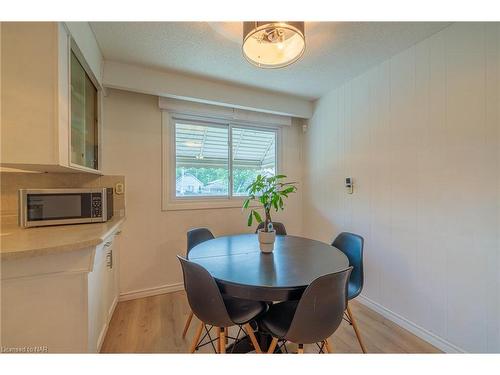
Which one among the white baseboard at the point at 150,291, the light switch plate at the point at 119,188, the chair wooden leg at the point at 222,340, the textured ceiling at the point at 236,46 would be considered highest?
the textured ceiling at the point at 236,46

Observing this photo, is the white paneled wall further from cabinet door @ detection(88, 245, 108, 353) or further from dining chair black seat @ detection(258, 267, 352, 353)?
cabinet door @ detection(88, 245, 108, 353)

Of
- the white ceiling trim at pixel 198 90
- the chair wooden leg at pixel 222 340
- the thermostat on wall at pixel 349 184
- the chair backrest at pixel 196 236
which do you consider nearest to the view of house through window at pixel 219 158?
the white ceiling trim at pixel 198 90

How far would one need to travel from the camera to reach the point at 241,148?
119 inches

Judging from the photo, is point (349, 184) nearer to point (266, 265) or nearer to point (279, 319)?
point (266, 265)

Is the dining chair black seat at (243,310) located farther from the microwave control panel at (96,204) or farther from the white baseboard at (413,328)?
the white baseboard at (413,328)

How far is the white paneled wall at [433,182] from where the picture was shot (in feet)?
4.70

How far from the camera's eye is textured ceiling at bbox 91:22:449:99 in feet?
5.31

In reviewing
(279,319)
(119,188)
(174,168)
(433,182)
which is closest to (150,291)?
(119,188)

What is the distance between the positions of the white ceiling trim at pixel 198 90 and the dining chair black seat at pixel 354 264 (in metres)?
1.83

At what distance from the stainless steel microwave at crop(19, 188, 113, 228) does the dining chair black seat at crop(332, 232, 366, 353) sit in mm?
2134

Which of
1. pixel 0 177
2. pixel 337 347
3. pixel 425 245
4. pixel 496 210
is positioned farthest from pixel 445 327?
pixel 0 177

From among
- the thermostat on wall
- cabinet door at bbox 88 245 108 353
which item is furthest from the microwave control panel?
the thermostat on wall
